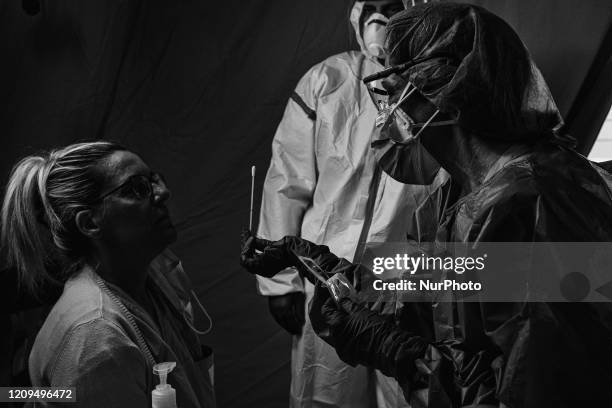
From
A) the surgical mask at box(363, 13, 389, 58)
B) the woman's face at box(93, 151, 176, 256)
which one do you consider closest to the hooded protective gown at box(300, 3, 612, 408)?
the woman's face at box(93, 151, 176, 256)

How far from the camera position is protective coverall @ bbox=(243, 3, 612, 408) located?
1.23 metres

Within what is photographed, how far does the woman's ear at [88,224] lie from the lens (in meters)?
1.63

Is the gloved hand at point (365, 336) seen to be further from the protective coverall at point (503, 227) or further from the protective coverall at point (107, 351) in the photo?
the protective coverall at point (107, 351)

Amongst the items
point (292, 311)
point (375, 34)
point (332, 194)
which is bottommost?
point (292, 311)

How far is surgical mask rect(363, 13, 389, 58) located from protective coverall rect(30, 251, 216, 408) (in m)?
1.12

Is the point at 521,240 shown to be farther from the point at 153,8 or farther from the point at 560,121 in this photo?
the point at 153,8

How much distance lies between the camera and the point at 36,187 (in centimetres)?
165

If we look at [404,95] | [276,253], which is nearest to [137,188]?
[276,253]

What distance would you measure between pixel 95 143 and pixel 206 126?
1.16 m

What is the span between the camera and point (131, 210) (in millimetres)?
1662

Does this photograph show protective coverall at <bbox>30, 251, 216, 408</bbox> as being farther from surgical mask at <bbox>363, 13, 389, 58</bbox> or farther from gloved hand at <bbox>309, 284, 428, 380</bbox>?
surgical mask at <bbox>363, 13, 389, 58</bbox>

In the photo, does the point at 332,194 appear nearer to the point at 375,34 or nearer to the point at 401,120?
the point at 375,34

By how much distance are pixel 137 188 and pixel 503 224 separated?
2.58ft

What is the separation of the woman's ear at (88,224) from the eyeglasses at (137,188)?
0.12 ft
